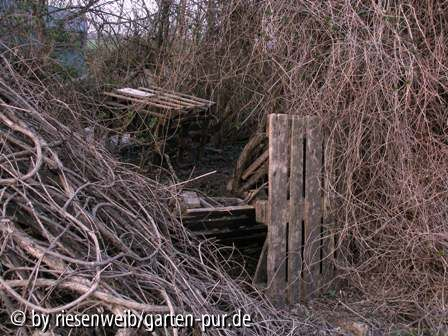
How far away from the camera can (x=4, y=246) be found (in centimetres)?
273

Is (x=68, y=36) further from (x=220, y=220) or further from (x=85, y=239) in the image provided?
(x=85, y=239)

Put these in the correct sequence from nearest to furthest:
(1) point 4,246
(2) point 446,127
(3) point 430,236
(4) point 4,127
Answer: (1) point 4,246, (4) point 4,127, (3) point 430,236, (2) point 446,127

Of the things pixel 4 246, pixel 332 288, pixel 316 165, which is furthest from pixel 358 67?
pixel 4 246

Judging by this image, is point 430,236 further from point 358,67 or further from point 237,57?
point 237,57

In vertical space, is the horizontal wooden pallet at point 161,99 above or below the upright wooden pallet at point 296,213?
above

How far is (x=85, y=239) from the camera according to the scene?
2.93 metres

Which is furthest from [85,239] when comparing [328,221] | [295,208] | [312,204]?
[328,221]

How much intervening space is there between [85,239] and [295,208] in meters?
1.66

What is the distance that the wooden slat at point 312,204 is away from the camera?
407cm

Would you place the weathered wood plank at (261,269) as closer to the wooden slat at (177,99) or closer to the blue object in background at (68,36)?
the wooden slat at (177,99)

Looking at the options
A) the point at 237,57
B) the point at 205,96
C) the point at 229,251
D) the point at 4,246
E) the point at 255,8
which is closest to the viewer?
the point at 4,246

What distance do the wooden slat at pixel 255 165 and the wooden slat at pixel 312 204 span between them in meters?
0.48

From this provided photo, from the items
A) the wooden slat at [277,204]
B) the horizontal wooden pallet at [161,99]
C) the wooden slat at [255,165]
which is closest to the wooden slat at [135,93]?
the horizontal wooden pallet at [161,99]

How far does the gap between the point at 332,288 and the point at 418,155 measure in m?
1.19
